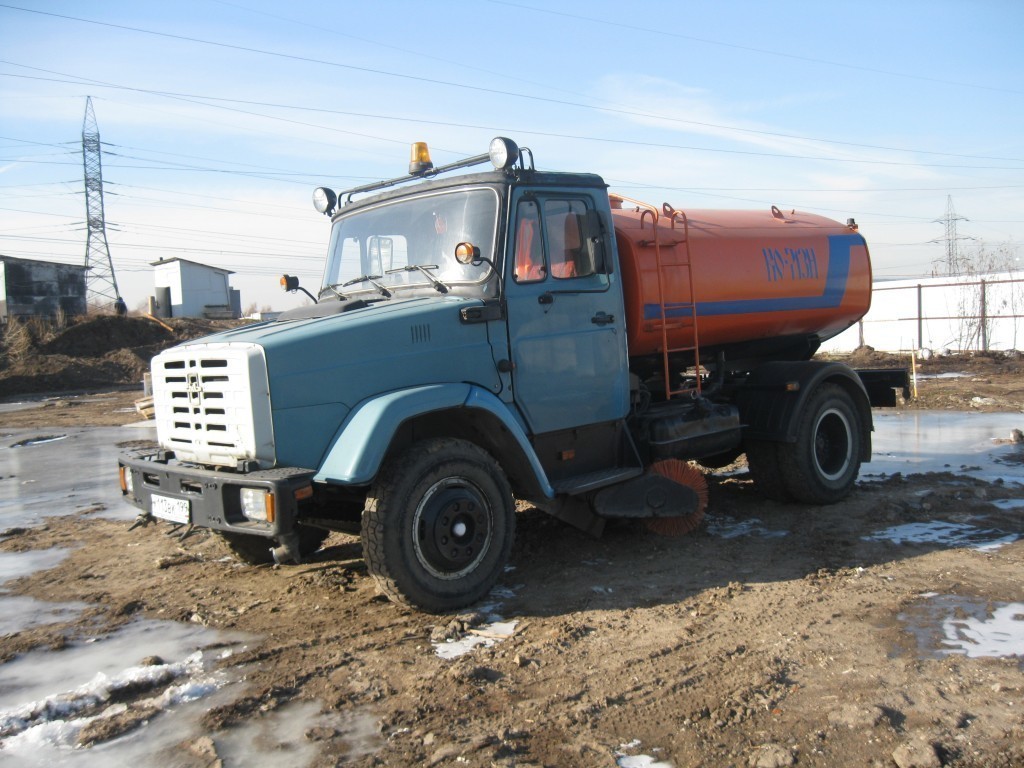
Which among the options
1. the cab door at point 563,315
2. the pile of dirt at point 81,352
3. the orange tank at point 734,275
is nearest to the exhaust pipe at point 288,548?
the cab door at point 563,315

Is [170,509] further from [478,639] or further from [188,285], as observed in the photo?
[188,285]

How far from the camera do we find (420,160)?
253 inches

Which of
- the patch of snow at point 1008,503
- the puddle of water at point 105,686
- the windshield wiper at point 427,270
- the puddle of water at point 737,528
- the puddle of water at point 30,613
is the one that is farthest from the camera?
the patch of snow at point 1008,503

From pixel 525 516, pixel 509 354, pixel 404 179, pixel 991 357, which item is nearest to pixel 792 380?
pixel 525 516

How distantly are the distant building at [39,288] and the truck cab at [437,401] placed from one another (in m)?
34.1

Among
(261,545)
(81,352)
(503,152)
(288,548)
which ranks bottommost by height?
(261,545)

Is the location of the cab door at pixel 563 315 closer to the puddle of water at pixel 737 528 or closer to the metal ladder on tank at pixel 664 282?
the metal ladder on tank at pixel 664 282

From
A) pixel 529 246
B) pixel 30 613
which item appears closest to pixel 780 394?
pixel 529 246

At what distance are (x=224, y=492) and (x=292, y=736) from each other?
1.53 meters

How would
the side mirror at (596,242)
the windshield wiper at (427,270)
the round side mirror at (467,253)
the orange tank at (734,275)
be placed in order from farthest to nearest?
the orange tank at (734,275)
the side mirror at (596,242)
the windshield wiper at (427,270)
the round side mirror at (467,253)

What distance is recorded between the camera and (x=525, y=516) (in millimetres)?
7492

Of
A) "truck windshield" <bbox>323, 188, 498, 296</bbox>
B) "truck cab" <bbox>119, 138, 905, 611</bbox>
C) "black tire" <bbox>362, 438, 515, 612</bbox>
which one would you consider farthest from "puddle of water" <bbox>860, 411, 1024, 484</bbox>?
"truck windshield" <bbox>323, 188, 498, 296</bbox>

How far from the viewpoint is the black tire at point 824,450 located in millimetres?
7602

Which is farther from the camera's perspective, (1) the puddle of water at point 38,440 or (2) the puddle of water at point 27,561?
(1) the puddle of water at point 38,440
